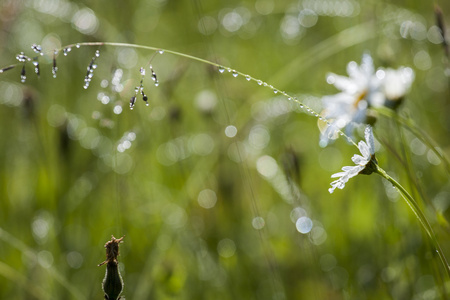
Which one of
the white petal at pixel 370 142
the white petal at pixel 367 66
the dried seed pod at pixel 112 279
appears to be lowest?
the dried seed pod at pixel 112 279

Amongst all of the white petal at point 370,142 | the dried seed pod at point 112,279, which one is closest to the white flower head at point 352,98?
the white petal at point 370,142

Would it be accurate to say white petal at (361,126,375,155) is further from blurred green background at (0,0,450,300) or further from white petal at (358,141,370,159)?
blurred green background at (0,0,450,300)

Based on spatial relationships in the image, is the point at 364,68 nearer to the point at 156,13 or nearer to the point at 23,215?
the point at 23,215

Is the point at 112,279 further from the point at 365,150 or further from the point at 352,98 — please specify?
the point at 352,98

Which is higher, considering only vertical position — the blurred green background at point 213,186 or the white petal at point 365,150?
the blurred green background at point 213,186

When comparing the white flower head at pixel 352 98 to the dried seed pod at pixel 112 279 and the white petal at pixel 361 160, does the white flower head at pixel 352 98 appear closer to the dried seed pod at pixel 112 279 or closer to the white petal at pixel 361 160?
the white petal at pixel 361 160

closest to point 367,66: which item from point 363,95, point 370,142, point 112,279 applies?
point 363,95
